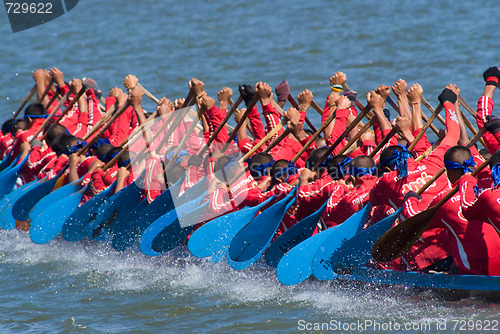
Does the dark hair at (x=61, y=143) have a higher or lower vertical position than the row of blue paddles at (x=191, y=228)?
higher

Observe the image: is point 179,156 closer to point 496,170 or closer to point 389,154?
point 389,154

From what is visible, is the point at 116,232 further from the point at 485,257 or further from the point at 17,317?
the point at 485,257

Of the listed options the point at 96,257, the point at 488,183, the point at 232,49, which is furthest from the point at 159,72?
the point at 488,183

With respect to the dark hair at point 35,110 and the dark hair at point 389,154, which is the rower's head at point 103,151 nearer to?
the dark hair at point 35,110

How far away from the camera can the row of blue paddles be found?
19.6 ft

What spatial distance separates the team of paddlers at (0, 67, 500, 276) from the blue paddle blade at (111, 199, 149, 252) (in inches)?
7.1

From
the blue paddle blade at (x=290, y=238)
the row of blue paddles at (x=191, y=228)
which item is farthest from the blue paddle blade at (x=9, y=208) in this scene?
the blue paddle blade at (x=290, y=238)

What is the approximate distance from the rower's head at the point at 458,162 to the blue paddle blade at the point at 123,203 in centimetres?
372

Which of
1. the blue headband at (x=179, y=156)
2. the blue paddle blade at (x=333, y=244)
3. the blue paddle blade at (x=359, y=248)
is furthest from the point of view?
the blue headband at (x=179, y=156)

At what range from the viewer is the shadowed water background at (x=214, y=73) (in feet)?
20.6

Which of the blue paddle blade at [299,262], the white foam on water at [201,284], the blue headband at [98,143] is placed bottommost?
the white foam on water at [201,284]

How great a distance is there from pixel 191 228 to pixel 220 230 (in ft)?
2.09

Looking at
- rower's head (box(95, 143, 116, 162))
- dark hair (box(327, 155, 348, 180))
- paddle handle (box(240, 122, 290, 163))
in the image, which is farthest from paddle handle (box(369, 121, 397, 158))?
rower's head (box(95, 143, 116, 162))

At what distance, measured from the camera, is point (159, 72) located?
20.5 metres
